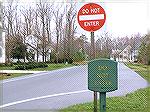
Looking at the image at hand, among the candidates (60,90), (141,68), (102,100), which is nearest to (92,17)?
(102,100)

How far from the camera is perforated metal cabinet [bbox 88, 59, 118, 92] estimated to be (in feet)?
13.4

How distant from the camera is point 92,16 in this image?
445cm

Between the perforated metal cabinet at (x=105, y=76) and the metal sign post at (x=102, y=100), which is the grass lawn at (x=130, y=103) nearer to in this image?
the metal sign post at (x=102, y=100)

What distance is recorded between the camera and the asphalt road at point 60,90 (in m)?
5.91

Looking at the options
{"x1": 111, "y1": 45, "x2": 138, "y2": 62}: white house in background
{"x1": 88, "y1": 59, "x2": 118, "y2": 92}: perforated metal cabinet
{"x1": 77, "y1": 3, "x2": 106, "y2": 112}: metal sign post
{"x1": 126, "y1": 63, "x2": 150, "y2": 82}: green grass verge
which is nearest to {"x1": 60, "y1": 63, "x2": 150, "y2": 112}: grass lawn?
{"x1": 126, "y1": 63, "x2": 150, "y2": 82}: green grass verge

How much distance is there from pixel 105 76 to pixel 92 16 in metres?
0.88

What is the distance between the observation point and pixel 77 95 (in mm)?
6789

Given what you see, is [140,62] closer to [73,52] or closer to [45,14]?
[73,52]

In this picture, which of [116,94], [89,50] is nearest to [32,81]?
[116,94]

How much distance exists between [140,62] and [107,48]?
0.61 m

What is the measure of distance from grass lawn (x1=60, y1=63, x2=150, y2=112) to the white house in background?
12 centimetres

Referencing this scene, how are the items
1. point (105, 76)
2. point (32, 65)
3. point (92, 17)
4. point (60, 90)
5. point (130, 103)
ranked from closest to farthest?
point (105, 76) → point (92, 17) → point (130, 103) → point (32, 65) → point (60, 90)

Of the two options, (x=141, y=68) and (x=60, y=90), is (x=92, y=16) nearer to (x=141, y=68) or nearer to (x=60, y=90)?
(x=141, y=68)

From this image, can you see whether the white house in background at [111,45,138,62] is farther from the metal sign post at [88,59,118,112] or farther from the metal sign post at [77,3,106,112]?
the metal sign post at [88,59,118,112]
